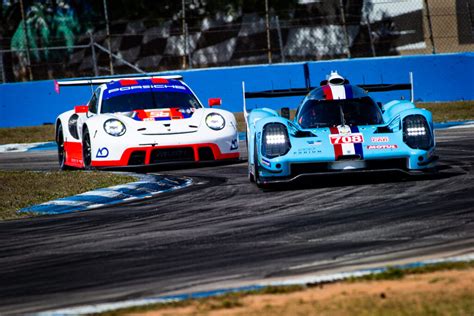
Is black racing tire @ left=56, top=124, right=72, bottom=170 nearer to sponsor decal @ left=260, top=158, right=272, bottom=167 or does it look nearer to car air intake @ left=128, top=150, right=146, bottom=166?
car air intake @ left=128, top=150, right=146, bottom=166

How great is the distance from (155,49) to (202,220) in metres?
19.8

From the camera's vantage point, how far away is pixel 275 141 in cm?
1140

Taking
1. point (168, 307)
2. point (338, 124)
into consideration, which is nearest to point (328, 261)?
point (168, 307)

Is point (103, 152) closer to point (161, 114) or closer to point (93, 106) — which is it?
point (161, 114)

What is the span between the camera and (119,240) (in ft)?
27.9

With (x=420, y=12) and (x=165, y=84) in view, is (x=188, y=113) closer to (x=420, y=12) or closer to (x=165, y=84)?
(x=165, y=84)

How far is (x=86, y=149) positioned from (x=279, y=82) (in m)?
9.00

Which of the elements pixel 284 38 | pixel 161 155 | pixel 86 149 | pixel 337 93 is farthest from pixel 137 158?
pixel 284 38

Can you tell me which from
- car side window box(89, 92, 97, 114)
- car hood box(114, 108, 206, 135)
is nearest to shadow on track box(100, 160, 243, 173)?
car hood box(114, 108, 206, 135)

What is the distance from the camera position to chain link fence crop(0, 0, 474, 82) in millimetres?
27609

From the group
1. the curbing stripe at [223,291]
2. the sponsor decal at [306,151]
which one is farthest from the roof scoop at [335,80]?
the curbing stripe at [223,291]

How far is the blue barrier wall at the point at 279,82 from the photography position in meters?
22.8

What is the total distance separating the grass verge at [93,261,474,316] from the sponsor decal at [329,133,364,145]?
492 centimetres

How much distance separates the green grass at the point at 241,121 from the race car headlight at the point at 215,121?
640 cm
